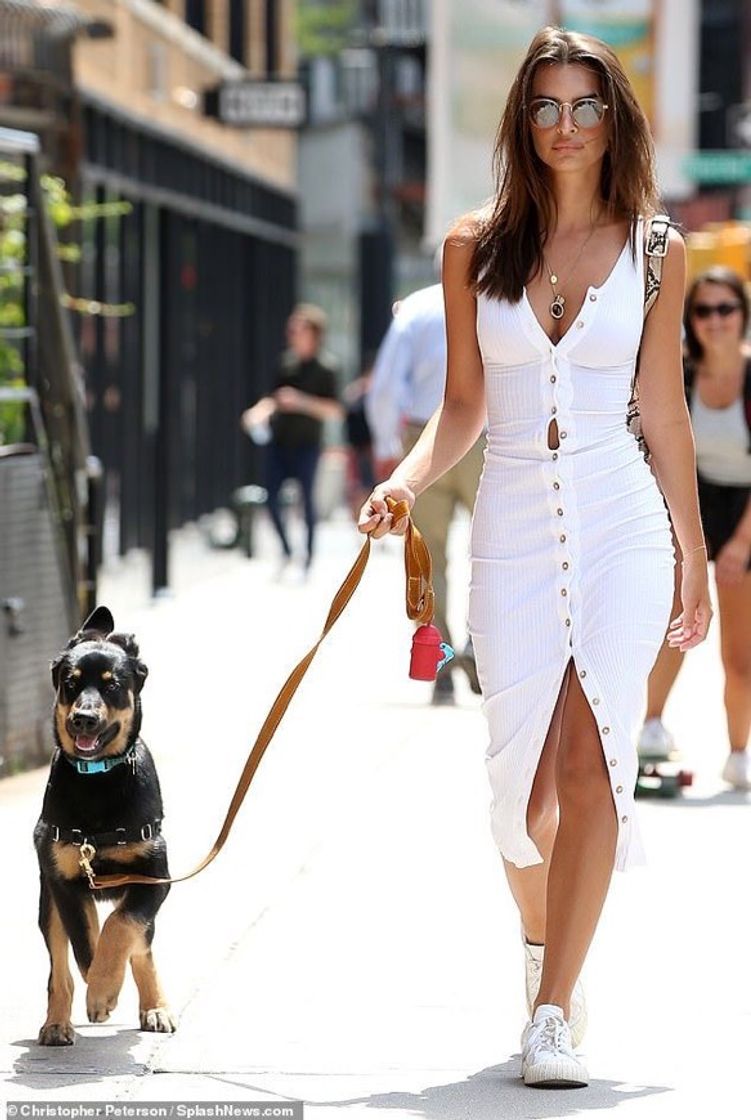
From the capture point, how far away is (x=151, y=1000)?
19.1 ft

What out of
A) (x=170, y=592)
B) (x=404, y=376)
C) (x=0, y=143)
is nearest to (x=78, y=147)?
(x=170, y=592)

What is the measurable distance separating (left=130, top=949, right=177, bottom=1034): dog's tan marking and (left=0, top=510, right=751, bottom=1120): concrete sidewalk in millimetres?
57

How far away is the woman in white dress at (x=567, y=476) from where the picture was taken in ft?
17.5

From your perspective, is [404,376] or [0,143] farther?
[404,376]

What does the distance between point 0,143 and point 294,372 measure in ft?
35.3

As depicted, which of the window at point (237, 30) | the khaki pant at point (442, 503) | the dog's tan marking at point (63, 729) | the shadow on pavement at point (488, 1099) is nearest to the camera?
the shadow on pavement at point (488, 1099)

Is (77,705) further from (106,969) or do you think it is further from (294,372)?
(294,372)

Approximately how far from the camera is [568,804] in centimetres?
534

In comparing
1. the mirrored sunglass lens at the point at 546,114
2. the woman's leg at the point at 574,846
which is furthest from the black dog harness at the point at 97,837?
the mirrored sunglass lens at the point at 546,114

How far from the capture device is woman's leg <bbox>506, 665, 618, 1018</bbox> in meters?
5.27

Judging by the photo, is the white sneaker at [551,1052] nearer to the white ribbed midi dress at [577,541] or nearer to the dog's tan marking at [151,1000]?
the white ribbed midi dress at [577,541]

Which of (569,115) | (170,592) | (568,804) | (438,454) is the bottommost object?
(170,592)

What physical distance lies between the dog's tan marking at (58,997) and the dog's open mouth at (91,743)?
1.17 ft

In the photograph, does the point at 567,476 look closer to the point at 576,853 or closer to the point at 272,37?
the point at 576,853
